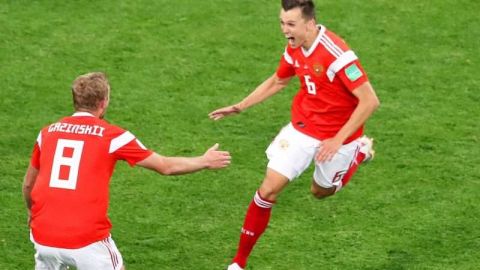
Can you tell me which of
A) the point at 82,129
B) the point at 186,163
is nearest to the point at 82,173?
the point at 82,129

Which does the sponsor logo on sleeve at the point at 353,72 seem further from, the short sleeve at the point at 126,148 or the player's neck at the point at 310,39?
the short sleeve at the point at 126,148

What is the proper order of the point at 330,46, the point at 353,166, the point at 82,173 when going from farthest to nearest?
the point at 353,166 < the point at 330,46 < the point at 82,173

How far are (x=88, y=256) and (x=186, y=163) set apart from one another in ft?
2.92

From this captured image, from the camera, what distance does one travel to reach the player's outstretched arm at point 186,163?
734 centimetres

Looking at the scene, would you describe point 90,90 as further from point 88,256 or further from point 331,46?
point 331,46

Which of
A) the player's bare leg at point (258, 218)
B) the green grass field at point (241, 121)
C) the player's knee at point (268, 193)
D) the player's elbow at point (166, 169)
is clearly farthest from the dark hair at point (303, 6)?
the player's elbow at point (166, 169)

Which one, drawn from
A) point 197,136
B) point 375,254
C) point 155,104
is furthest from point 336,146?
point 155,104

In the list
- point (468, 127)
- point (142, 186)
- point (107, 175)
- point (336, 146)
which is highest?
point (107, 175)

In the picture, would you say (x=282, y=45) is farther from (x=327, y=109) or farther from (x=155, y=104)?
(x=327, y=109)

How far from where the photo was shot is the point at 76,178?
23.5ft

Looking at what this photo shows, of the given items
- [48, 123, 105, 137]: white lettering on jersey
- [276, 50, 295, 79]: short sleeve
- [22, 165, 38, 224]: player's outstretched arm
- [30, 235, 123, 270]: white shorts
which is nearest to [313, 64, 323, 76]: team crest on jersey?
[276, 50, 295, 79]: short sleeve

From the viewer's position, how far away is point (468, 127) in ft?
39.0

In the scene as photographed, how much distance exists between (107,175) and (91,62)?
6187 mm

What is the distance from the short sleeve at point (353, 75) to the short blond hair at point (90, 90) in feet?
7.96
